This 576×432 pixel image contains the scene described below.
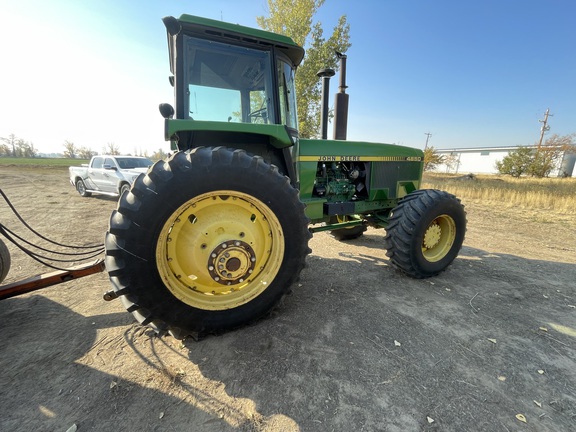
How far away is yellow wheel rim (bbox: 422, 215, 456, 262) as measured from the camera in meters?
3.22

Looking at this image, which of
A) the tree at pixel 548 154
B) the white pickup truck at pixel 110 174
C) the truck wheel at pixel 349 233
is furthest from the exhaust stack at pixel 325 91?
the tree at pixel 548 154

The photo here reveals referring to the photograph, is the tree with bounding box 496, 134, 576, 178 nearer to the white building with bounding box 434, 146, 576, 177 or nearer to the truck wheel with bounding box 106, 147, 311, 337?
the white building with bounding box 434, 146, 576, 177

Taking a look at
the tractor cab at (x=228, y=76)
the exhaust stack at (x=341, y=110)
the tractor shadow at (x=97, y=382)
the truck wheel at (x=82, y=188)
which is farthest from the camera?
the truck wheel at (x=82, y=188)

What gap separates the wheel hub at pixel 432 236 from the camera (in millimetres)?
3195

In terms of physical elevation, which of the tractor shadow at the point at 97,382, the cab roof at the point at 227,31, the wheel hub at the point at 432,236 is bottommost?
the tractor shadow at the point at 97,382

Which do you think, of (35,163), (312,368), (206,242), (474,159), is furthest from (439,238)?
(474,159)

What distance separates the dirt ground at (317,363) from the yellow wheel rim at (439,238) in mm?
400

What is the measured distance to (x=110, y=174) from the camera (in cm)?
918

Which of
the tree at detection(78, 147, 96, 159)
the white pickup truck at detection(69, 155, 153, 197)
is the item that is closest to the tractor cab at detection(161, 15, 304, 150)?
the white pickup truck at detection(69, 155, 153, 197)

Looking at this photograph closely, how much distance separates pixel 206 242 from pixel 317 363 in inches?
44.0

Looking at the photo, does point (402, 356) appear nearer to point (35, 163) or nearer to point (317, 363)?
point (317, 363)

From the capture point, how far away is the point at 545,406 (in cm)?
151

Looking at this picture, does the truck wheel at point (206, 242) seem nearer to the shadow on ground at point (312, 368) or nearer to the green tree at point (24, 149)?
the shadow on ground at point (312, 368)

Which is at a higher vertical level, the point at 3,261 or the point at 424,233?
the point at 424,233
